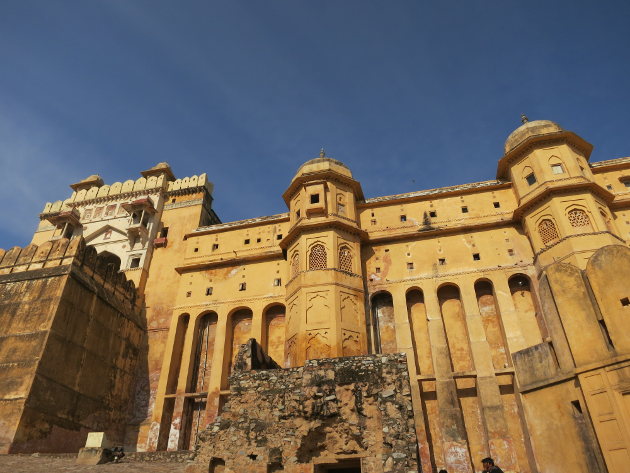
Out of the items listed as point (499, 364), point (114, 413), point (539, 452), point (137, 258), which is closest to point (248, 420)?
point (539, 452)

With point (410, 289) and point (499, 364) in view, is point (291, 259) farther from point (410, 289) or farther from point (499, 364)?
point (499, 364)

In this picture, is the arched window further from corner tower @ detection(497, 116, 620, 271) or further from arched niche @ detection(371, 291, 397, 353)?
arched niche @ detection(371, 291, 397, 353)

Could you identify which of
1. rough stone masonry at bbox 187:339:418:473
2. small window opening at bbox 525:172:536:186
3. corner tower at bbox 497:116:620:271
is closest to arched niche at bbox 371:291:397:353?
corner tower at bbox 497:116:620:271

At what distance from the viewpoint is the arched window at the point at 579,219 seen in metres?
18.7

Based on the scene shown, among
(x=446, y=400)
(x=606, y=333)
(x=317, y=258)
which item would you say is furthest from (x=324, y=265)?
(x=606, y=333)

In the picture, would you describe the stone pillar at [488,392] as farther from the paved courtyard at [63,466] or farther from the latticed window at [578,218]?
the paved courtyard at [63,466]

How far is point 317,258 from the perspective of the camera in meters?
21.0

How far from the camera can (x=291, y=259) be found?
22344 mm

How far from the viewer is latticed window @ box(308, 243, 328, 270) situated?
20.7m

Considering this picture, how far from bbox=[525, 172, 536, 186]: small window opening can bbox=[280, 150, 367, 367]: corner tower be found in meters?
7.74

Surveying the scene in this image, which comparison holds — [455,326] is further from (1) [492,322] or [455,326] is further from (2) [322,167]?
(2) [322,167]

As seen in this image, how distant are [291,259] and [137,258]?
32.4 feet

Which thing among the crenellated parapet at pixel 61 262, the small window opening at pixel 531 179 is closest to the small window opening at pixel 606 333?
the small window opening at pixel 531 179

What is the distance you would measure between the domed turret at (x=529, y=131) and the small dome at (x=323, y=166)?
7811 millimetres
